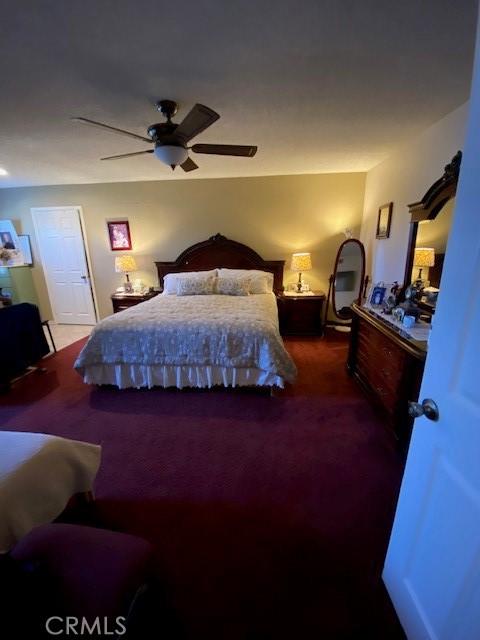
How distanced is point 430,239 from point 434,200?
303mm

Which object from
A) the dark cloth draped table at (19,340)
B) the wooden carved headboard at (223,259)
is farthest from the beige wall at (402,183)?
the dark cloth draped table at (19,340)

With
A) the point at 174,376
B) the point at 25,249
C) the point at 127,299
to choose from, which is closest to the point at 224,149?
the point at 174,376

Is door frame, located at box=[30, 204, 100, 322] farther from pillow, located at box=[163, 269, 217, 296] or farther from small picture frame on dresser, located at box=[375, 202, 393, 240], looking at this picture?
small picture frame on dresser, located at box=[375, 202, 393, 240]

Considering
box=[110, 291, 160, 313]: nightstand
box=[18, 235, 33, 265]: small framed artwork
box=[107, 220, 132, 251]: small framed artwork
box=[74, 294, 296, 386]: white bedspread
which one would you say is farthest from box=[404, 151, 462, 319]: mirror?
box=[18, 235, 33, 265]: small framed artwork

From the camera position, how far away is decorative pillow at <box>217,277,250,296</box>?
3.84 m

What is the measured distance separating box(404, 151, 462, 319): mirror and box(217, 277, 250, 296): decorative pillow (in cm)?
204

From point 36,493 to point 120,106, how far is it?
2.46 m

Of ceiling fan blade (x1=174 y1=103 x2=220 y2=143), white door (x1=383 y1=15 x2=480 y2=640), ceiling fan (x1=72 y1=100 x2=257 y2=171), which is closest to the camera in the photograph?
white door (x1=383 y1=15 x2=480 y2=640)

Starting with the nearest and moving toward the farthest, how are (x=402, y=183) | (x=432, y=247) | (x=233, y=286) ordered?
(x=432, y=247) → (x=402, y=183) → (x=233, y=286)

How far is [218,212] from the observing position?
169 inches

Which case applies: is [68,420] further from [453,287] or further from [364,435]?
[453,287]

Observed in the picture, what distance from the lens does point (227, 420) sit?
2.27m

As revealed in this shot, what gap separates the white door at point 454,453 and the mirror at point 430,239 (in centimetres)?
139

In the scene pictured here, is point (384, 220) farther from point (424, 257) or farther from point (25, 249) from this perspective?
point (25, 249)
